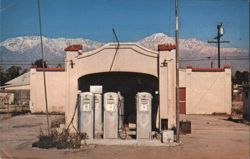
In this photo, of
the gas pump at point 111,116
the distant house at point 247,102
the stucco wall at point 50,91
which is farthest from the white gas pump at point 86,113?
the stucco wall at point 50,91

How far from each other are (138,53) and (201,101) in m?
15.3

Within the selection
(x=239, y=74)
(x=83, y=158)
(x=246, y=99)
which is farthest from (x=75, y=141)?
(x=239, y=74)

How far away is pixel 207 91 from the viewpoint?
3091 centimetres

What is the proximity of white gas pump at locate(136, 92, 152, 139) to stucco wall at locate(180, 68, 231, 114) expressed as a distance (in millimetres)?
16798

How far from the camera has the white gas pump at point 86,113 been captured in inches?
575

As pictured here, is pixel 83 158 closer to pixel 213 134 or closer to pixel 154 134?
pixel 154 134

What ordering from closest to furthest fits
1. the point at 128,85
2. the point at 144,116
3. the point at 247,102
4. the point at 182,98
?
the point at 144,116
the point at 128,85
the point at 247,102
the point at 182,98

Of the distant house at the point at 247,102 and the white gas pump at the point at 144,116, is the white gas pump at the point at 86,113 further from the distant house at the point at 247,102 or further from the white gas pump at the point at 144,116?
the distant house at the point at 247,102

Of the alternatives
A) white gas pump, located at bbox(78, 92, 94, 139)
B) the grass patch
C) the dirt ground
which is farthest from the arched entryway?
the grass patch

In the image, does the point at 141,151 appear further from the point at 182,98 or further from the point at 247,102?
Answer: the point at 182,98

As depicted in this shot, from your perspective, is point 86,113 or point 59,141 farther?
point 86,113

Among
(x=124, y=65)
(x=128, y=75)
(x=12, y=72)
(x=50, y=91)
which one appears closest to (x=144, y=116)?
(x=124, y=65)

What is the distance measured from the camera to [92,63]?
1703 centimetres

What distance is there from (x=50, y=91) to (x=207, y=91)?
11321 millimetres
